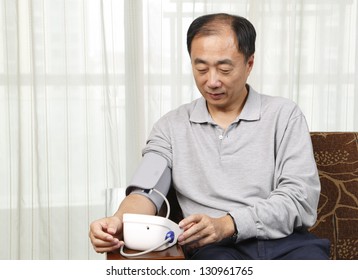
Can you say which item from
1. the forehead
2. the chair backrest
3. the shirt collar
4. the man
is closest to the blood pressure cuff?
the man

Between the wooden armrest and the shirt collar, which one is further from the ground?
the shirt collar

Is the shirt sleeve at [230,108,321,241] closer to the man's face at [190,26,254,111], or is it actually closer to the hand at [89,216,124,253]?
the man's face at [190,26,254,111]

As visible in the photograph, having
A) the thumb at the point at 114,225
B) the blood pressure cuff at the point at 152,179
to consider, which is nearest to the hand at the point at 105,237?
the thumb at the point at 114,225

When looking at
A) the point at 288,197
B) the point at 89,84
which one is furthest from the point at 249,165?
the point at 89,84

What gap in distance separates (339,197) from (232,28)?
71cm

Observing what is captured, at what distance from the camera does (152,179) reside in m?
1.62

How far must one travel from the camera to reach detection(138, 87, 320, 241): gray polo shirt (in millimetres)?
1511

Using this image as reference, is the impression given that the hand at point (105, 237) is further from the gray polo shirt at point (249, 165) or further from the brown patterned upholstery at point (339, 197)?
the brown patterned upholstery at point (339, 197)

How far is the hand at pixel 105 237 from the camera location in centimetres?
134

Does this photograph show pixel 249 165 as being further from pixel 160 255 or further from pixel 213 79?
pixel 160 255

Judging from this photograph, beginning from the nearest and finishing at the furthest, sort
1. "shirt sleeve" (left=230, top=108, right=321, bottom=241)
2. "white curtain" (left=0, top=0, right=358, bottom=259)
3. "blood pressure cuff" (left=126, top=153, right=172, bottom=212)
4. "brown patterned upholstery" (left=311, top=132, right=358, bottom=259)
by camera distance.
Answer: "shirt sleeve" (left=230, top=108, right=321, bottom=241)
"blood pressure cuff" (left=126, top=153, right=172, bottom=212)
"brown patterned upholstery" (left=311, top=132, right=358, bottom=259)
"white curtain" (left=0, top=0, right=358, bottom=259)

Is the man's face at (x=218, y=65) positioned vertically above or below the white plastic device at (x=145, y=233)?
above

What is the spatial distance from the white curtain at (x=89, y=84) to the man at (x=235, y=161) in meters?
1.26

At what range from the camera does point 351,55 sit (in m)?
3.16
